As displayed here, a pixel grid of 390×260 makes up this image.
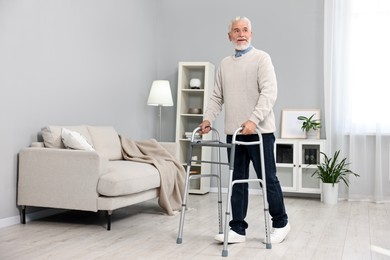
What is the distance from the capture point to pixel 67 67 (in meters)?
4.47

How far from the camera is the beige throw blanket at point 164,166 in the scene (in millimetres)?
4355

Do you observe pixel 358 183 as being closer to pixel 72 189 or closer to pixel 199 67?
pixel 199 67

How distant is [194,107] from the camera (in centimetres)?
637

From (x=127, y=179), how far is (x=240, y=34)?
1295mm

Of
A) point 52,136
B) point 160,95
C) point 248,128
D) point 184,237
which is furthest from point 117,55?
point 248,128

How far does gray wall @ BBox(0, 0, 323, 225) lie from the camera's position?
12.5 feet

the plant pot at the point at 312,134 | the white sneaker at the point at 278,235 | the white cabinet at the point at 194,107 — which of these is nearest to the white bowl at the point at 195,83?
the white cabinet at the point at 194,107

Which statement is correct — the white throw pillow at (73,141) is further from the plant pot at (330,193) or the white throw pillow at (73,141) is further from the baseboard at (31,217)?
the plant pot at (330,193)

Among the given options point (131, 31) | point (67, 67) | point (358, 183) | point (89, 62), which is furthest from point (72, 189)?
point (358, 183)

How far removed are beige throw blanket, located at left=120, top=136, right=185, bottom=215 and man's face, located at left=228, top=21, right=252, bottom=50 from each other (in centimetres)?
149

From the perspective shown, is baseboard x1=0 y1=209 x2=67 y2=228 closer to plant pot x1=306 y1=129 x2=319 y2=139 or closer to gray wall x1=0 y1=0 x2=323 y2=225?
gray wall x1=0 y1=0 x2=323 y2=225

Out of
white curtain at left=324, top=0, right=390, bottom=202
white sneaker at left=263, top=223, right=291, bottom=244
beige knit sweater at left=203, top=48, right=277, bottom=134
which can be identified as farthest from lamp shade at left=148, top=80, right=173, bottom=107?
white sneaker at left=263, top=223, right=291, bottom=244

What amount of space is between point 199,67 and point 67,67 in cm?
212

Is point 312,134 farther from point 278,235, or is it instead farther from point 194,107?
point 278,235
